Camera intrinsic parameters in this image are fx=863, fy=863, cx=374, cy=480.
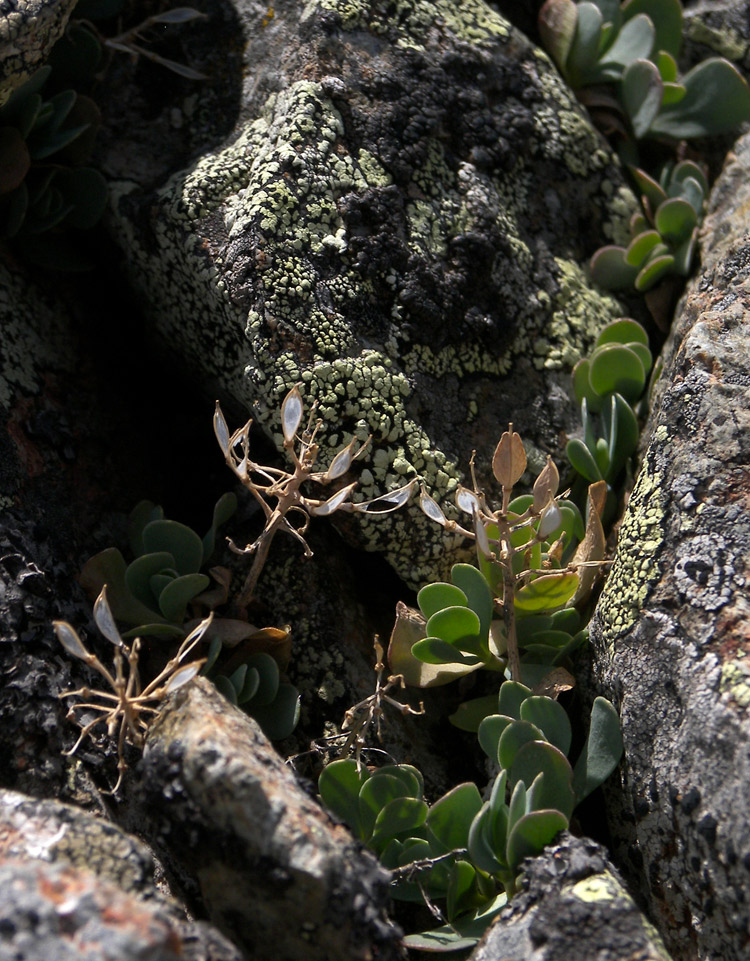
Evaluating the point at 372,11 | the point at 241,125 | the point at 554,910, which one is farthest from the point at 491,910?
the point at 372,11

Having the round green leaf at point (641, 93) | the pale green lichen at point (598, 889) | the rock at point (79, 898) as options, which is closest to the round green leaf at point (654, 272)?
the round green leaf at point (641, 93)

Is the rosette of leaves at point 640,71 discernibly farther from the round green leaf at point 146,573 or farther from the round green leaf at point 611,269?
the round green leaf at point 146,573

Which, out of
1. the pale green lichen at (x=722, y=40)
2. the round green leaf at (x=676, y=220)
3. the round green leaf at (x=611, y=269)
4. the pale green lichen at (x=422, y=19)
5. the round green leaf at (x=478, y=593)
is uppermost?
the pale green lichen at (x=722, y=40)

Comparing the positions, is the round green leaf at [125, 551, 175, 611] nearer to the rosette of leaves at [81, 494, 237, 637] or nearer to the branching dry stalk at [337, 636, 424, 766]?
the rosette of leaves at [81, 494, 237, 637]

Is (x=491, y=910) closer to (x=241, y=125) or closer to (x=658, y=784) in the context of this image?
(x=658, y=784)

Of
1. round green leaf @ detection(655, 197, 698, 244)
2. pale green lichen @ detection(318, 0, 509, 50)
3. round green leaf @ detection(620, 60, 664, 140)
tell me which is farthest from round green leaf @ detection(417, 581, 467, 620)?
round green leaf @ detection(620, 60, 664, 140)

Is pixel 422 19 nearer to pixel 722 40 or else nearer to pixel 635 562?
pixel 722 40

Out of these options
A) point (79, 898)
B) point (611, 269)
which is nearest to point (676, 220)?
point (611, 269)
